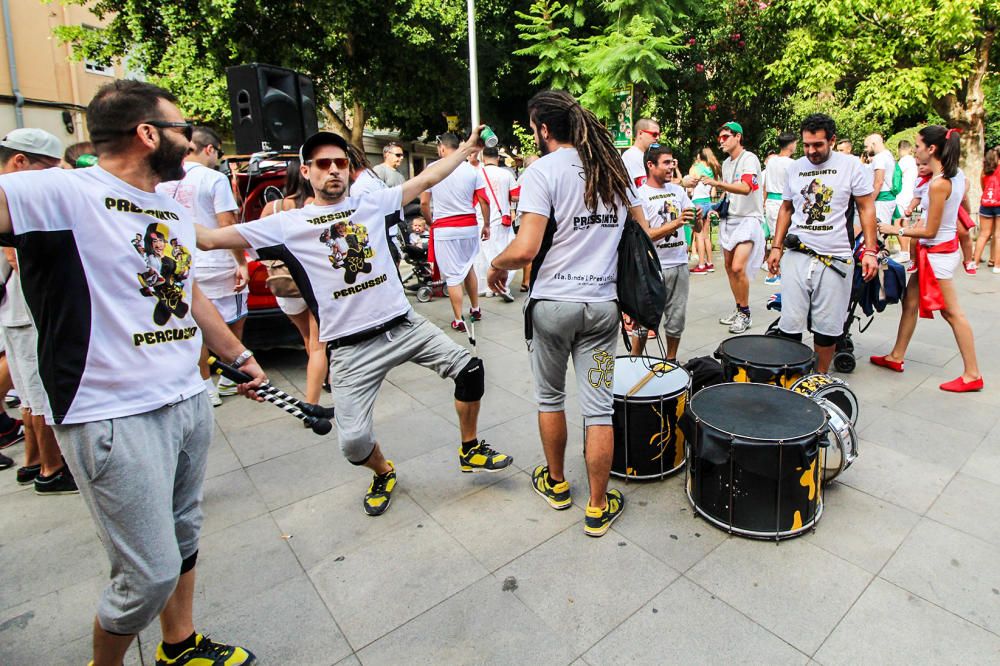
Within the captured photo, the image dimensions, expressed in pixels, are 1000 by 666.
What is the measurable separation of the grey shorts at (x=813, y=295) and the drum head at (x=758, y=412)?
5.15 feet

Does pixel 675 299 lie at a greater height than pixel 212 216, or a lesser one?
lesser

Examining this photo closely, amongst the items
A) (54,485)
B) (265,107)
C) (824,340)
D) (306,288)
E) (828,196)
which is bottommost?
(54,485)

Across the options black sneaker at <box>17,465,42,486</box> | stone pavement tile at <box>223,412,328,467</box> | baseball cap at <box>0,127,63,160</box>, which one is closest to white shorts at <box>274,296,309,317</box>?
stone pavement tile at <box>223,412,328,467</box>

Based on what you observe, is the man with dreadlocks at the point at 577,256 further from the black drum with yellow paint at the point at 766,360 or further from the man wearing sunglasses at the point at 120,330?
the man wearing sunglasses at the point at 120,330

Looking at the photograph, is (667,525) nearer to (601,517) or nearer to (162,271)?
(601,517)

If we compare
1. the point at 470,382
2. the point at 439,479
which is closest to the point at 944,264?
the point at 470,382

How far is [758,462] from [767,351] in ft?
4.47

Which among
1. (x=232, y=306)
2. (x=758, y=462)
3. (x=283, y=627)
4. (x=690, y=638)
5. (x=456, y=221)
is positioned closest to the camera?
(x=690, y=638)

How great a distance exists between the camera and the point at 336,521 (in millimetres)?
3297

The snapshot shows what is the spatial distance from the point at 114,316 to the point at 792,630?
105 inches

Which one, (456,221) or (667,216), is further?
(456,221)

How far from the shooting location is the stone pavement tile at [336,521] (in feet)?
10.1

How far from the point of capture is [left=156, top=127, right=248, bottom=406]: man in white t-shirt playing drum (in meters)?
4.47

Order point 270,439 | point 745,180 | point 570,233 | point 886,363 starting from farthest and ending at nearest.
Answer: point 745,180, point 886,363, point 270,439, point 570,233
